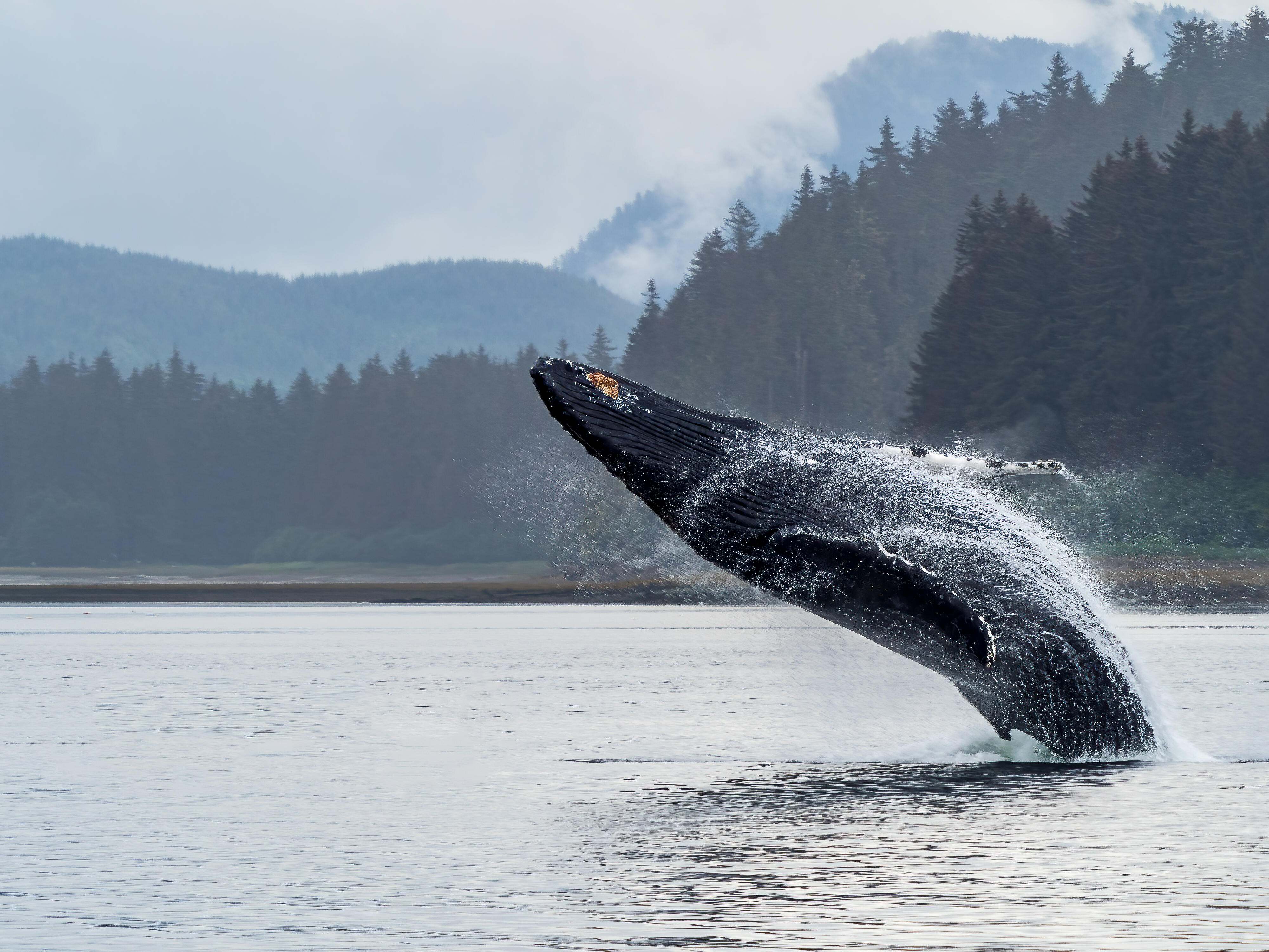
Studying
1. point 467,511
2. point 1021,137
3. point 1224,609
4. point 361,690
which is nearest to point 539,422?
point 467,511

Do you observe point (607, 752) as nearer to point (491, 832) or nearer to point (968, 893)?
point (491, 832)

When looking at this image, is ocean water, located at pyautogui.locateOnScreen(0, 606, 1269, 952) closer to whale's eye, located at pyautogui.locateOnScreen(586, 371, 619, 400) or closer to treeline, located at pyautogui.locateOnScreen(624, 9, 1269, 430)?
whale's eye, located at pyautogui.locateOnScreen(586, 371, 619, 400)

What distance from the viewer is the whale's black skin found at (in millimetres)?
13383

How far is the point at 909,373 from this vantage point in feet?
418

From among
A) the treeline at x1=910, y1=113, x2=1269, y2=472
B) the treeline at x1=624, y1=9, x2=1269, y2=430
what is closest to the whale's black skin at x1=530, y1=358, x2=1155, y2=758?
the treeline at x1=910, y1=113, x2=1269, y2=472

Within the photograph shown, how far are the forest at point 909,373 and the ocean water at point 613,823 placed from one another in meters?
52.3

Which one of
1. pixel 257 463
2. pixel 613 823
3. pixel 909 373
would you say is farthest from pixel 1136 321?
pixel 257 463

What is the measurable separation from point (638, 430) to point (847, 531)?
2.02 meters

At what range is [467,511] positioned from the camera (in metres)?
160

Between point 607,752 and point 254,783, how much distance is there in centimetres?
399

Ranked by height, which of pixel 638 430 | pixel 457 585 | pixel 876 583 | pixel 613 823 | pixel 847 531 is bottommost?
pixel 613 823

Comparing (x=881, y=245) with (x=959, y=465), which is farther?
(x=881, y=245)

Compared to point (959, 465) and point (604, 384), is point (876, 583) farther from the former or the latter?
point (604, 384)

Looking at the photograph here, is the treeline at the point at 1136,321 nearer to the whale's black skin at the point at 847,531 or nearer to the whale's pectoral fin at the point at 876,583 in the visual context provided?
the whale's black skin at the point at 847,531
